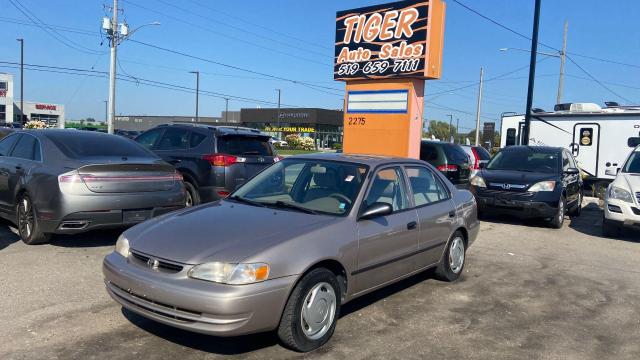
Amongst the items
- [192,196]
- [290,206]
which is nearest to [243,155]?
[192,196]

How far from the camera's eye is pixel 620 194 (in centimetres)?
909

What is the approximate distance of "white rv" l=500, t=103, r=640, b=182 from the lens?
15469mm

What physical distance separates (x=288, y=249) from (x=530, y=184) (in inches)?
308

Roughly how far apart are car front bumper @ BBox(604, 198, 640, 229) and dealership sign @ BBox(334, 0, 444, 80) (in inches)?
181

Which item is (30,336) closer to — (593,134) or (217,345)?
(217,345)

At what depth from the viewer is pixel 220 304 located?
3.46 metres

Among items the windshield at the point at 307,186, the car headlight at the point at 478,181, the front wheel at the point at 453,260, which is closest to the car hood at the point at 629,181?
the car headlight at the point at 478,181

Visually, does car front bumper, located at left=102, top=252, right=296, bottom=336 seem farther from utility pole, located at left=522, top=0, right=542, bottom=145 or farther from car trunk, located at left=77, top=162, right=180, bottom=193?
utility pole, located at left=522, top=0, right=542, bottom=145

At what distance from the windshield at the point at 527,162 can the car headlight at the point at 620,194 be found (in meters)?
1.76

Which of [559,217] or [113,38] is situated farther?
[113,38]

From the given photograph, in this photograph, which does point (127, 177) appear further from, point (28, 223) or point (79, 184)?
point (28, 223)

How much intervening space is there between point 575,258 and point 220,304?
6208 mm

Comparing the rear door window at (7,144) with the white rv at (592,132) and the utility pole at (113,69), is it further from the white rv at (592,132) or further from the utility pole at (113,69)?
the utility pole at (113,69)

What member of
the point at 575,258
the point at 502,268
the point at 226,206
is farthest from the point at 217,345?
the point at 575,258
